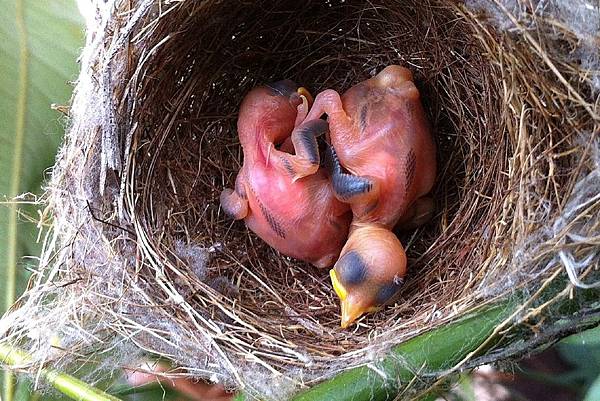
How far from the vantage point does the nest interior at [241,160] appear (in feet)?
2.76

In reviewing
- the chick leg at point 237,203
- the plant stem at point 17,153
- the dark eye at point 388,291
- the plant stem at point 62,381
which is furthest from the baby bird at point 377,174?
the plant stem at point 17,153

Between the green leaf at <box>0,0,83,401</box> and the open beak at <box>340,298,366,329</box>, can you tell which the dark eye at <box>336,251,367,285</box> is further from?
the green leaf at <box>0,0,83,401</box>

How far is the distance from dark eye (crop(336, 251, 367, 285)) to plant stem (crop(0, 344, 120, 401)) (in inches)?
14.3

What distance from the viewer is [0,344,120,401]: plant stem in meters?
0.88

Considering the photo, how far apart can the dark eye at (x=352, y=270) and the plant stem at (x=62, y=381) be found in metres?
0.36

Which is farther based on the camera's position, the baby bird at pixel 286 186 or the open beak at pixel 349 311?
the baby bird at pixel 286 186

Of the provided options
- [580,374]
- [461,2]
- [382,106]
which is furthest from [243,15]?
[580,374]

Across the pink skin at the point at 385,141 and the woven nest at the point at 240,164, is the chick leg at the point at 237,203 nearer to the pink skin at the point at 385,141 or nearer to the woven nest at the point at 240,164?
the woven nest at the point at 240,164

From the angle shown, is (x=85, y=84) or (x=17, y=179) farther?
(x=17, y=179)

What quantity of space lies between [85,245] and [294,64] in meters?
0.52

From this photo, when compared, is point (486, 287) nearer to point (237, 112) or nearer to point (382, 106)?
point (382, 106)

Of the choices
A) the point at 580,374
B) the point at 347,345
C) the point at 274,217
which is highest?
the point at 274,217

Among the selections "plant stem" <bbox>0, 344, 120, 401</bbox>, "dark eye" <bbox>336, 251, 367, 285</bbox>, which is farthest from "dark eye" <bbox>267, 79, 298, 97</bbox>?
"plant stem" <bbox>0, 344, 120, 401</bbox>

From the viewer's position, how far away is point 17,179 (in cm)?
114
